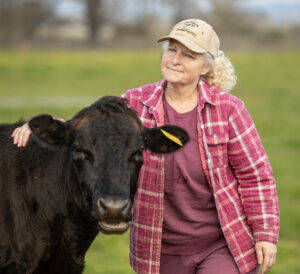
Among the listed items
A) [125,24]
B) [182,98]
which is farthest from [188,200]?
[125,24]

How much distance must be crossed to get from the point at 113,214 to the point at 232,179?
1255 mm

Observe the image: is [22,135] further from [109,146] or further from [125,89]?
[125,89]

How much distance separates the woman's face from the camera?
450 centimetres

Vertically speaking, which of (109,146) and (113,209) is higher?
(109,146)

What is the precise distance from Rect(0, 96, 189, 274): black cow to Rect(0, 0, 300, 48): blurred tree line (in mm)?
49008

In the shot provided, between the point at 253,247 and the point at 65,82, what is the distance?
28.8 meters

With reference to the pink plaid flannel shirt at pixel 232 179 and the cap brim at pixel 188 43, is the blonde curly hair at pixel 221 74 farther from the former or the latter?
the cap brim at pixel 188 43

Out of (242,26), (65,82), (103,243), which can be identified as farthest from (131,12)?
(103,243)

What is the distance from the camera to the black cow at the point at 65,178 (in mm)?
3988

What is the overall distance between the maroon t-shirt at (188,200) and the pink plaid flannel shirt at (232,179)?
0.08m

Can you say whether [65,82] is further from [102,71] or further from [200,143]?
[200,143]

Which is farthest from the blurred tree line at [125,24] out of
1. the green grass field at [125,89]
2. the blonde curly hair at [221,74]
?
the blonde curly hair at [221,74]

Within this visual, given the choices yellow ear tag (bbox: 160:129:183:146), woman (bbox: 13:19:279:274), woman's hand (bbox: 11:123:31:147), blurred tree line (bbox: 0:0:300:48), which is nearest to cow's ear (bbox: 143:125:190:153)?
yellow ear tag (bbox: 160:129:183:146)

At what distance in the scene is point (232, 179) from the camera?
4551 mm
